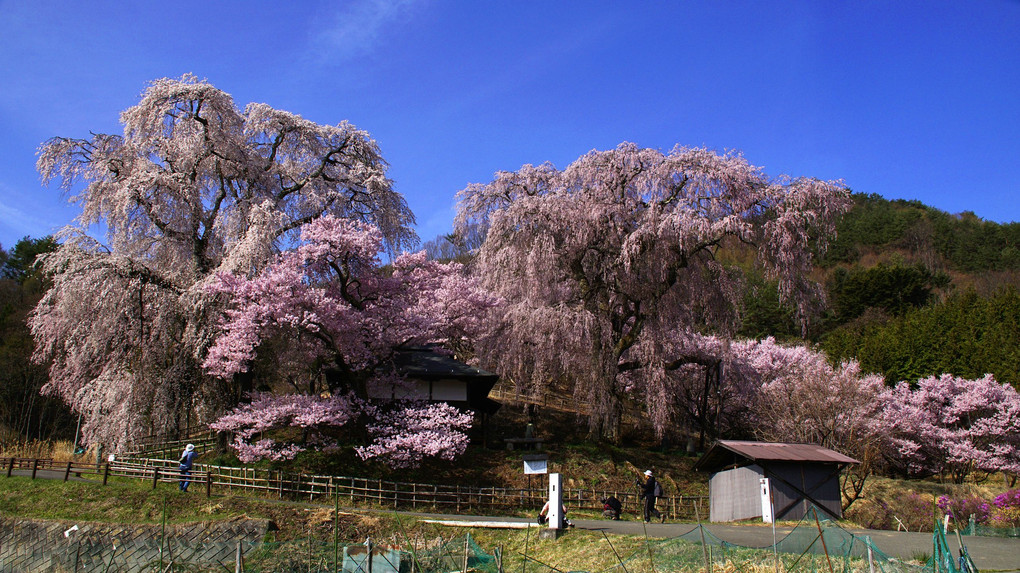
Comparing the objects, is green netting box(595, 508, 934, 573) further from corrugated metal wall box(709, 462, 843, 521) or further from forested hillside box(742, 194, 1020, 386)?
forested hillside box(742, 194, 1020, 386)

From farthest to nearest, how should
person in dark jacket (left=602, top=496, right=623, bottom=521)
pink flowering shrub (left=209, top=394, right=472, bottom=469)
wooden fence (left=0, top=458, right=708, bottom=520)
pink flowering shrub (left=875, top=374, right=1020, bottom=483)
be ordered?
pink flowering shrub (left=875, top=374, right=1020, bottom=483)
pink flowering shrub (left=209, top=394, right=472, bottom=469)
wooden fence (left=0, top=458, right=708, bottom=520)
person in dark jacket (left=602, top=496, right=623, bottom=521)

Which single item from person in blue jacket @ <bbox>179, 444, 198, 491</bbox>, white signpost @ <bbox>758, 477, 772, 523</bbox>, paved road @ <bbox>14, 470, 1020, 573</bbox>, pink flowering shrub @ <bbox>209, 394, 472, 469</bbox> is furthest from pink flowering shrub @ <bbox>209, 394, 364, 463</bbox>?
white signpost @ <bbox>758, 477, 772, 523</bbox>

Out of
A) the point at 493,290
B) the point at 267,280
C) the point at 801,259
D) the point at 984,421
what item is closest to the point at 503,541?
the point at 267,280

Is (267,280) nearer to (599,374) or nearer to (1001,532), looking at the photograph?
(599,374)

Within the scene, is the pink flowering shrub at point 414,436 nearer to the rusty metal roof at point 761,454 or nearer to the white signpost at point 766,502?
the rusty metal roof at point 761,454

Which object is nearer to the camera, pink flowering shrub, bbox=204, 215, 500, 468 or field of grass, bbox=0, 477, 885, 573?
field of grass, bbox=0, 477, 885, 573

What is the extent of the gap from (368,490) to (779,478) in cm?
985

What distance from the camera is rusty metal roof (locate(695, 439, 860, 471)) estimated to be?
586 inches

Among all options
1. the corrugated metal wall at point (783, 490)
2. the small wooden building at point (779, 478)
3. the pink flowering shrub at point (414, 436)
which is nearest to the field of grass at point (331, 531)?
the pink flowering shrub at point (414, 436)

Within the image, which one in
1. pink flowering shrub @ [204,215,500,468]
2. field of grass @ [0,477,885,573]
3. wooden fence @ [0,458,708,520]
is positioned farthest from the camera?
pink flowering shrub @ [204,215,500,468]

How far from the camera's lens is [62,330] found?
1900cm

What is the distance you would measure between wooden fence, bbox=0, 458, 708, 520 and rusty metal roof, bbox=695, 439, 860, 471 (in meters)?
1.25

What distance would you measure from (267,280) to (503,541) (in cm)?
927

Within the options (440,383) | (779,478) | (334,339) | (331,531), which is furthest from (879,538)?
(334,339)
